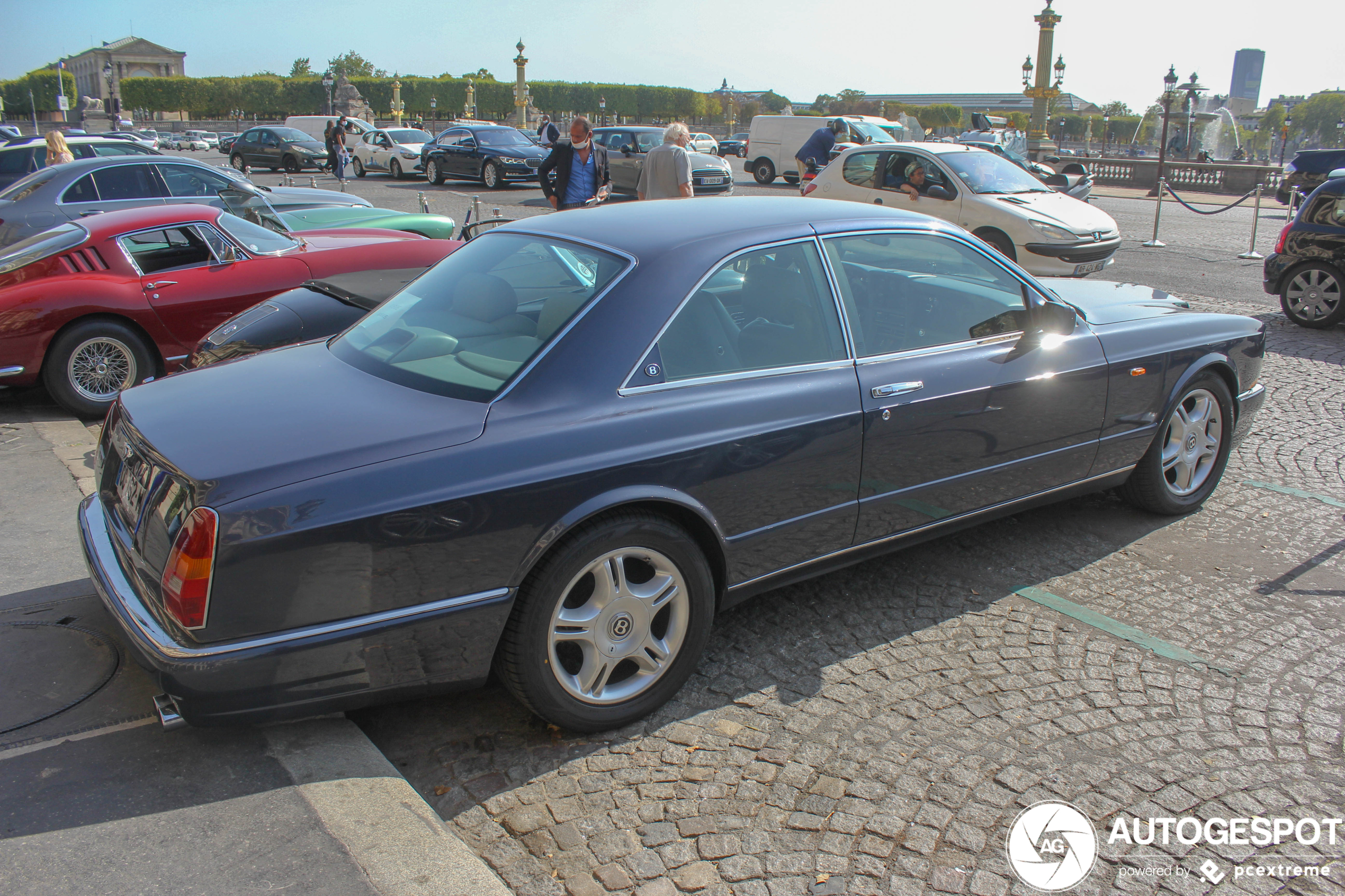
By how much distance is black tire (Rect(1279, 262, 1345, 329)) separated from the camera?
9.27m

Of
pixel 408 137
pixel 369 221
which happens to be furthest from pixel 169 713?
pixel 408 137

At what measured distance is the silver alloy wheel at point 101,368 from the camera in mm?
6426

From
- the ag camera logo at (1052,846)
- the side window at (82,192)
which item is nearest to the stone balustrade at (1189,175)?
the side window at (82,192)

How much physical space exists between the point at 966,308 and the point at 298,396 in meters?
2.59

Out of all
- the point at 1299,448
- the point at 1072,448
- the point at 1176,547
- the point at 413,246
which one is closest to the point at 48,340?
the point at 413,246

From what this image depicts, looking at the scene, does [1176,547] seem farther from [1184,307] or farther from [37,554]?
[37,554]

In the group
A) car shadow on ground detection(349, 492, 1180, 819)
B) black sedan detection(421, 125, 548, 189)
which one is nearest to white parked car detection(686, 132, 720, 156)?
black sedan detection(421, 125, 548, 189)

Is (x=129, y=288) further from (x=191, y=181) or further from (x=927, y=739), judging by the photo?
(x=927, y=739)

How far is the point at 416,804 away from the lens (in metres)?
2.58

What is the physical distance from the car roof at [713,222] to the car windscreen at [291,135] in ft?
103

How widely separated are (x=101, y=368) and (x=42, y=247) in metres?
0.97

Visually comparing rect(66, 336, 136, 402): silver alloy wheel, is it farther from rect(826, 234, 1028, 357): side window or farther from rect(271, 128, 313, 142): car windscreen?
rect(271, 128, 313, 142): car windscreen

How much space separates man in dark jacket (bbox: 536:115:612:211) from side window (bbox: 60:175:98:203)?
16.5 ft

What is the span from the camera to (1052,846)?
8.34 feet
